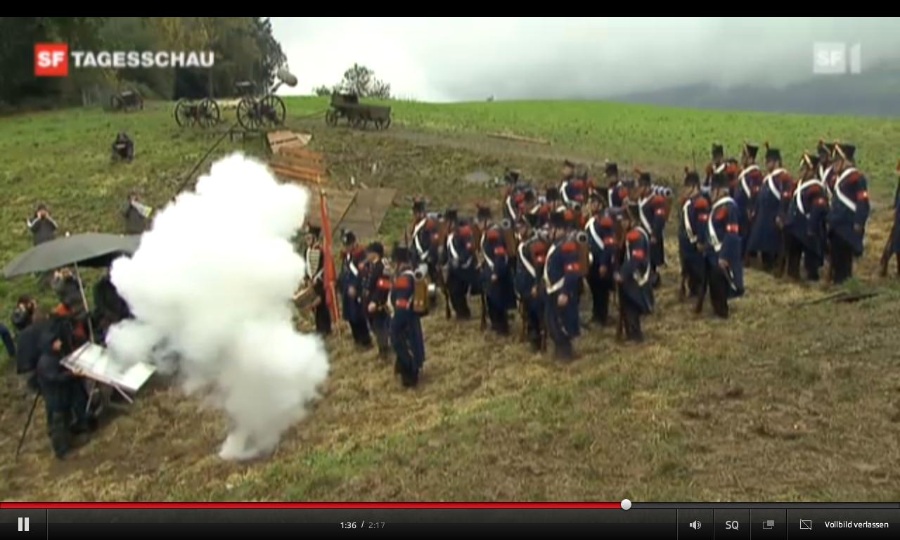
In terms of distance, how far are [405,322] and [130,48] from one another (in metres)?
3.89

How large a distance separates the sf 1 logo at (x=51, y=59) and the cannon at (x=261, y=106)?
66.2 inches

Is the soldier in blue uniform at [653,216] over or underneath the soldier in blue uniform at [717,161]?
underneath

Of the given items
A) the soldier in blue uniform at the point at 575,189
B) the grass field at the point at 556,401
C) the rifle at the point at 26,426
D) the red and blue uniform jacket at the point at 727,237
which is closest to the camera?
the grass field at the point at 556,401

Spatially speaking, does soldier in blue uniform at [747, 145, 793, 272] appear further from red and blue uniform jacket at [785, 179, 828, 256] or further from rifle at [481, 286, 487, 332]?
rifle at [481, 286, 487, 332]

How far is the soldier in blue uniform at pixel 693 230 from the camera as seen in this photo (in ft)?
31.8

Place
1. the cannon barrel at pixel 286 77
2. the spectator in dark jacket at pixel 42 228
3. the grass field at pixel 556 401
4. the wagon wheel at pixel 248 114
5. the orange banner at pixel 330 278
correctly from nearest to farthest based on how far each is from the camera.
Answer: the grass field at pixel 556 401 < the cannon barrel at pixel 286 77 < the wagon wheel at pixel 248 114 < the orange banner at pixel 330 278 < the spectator in dark jacket at pixel 42 228

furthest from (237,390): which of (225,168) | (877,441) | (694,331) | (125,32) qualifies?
(877,441)

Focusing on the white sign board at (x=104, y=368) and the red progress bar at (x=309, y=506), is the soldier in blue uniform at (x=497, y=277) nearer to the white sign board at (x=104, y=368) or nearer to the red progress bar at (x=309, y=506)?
the white sign board at (x=104, y=368)

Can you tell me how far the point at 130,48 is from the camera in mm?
5887

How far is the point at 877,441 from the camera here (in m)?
6.39

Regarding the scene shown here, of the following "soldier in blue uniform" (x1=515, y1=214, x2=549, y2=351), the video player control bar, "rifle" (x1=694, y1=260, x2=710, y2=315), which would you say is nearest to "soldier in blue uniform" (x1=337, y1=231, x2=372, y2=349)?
"soldier in blue uniform" (x1=515, y1=214, x2=549, y2=351)

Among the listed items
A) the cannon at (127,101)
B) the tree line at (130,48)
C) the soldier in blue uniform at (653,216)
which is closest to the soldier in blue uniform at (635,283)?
the soldier in blue uniform at (653,216)

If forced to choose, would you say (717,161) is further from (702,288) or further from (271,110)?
(271,110)

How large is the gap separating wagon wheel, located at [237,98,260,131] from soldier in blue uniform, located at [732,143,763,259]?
5.24 metres
